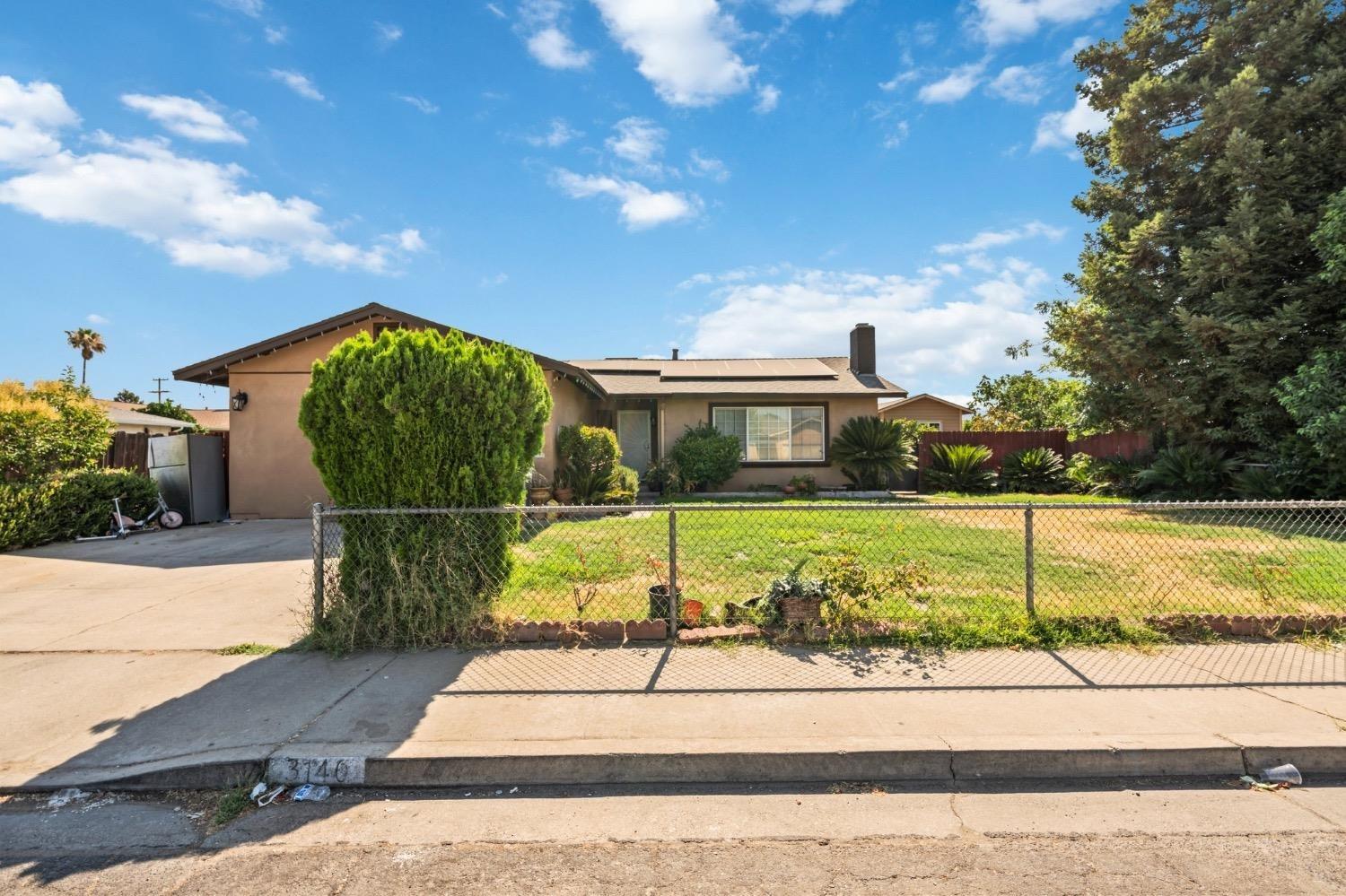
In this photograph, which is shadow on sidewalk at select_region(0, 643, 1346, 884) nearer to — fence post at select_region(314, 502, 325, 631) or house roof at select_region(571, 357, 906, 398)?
fence post at select_region(314, 502, 325, 631)

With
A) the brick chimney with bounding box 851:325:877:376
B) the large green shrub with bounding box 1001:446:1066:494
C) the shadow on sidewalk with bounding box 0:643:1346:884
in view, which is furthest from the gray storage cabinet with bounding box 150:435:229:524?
the large green shrub with bounding box 1001:446:1066:494

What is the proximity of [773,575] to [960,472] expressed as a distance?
12.3 meters

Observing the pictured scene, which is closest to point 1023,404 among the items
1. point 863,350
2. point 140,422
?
point 863,350

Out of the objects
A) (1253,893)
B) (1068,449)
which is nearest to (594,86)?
(1253,893)

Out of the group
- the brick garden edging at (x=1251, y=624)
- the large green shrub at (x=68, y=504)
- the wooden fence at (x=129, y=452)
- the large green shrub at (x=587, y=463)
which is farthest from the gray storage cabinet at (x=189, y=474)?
the brick garden edging at (x=1251, y=624)

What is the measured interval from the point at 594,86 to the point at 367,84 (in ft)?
11.0

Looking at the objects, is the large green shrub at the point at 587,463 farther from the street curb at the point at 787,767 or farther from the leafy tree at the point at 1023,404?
the leafy tree at the point at 1023,404

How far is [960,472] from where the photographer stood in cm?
1714

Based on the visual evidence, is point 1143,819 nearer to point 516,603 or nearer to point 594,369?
point 516,603

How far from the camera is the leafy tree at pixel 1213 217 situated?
39.7 feet

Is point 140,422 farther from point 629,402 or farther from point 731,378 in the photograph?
point 731,378

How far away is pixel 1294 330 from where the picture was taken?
11.9 metres

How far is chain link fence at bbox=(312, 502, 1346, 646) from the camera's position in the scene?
16.5 ft

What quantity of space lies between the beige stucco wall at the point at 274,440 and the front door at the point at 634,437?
16.4 feet
